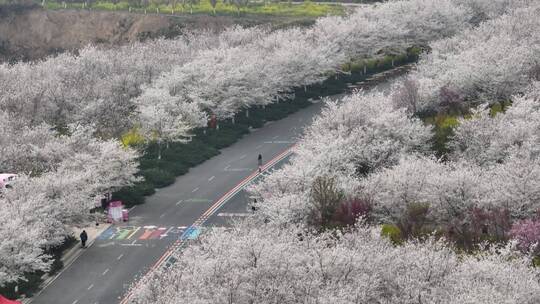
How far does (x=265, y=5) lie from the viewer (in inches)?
5935

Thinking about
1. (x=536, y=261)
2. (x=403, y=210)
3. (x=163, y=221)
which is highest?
(x=536, y=261)

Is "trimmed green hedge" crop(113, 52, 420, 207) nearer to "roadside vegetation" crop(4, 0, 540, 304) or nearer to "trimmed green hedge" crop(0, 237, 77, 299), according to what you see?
"roadside vegetation" crop(4, 0, 540, 304)

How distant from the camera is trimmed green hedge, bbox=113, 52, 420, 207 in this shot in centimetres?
6247

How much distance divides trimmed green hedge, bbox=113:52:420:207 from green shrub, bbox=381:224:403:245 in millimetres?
22713

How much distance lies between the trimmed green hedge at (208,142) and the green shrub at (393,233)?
74.5ft

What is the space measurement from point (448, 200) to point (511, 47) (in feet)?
119

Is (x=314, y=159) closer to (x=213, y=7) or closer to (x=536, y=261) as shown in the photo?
(x=536, y=261)

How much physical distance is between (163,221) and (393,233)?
758 inches

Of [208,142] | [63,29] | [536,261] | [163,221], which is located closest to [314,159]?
[163,221]

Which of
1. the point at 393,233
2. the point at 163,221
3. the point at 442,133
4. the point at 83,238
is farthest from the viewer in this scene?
the point at 442,133

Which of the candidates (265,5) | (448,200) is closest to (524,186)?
(448,200)

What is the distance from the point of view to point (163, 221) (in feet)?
181

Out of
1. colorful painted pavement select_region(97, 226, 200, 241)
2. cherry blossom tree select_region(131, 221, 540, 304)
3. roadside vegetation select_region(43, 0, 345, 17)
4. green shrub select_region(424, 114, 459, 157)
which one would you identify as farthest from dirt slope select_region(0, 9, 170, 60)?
cherry blossom tree select_region(131, 221, 540, 304)

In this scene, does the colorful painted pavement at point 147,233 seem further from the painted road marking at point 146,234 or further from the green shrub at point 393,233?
the green shrub at point 393,233
